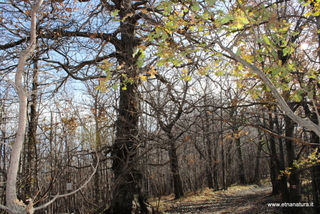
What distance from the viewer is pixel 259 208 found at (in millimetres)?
9258

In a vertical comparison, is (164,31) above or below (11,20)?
below

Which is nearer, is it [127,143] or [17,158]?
[17,158]

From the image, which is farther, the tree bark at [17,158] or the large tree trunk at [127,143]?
the large tree trunk at [127,143]

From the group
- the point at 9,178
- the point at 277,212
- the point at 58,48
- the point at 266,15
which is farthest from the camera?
the point at 277,212

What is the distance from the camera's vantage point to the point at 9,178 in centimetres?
194

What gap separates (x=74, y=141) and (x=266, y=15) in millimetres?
12977

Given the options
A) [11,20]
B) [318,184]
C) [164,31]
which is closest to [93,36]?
[11,20]

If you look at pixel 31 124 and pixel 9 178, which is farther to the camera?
A: pixel 31 124

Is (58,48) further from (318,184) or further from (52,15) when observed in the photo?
(318,184)

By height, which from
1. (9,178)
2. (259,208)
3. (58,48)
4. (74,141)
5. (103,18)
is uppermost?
(103,18)

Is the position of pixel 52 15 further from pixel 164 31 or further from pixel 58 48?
pixel 164 31

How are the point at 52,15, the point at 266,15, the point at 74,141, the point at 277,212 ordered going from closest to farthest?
the point at 266,15 < the point at 52,15 < the point at 277,212 < the point at 74,141

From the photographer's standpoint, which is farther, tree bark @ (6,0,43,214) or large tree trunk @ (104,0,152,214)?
large tree trunk @ (104,0,152,214)

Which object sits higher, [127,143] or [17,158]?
[127,143]
